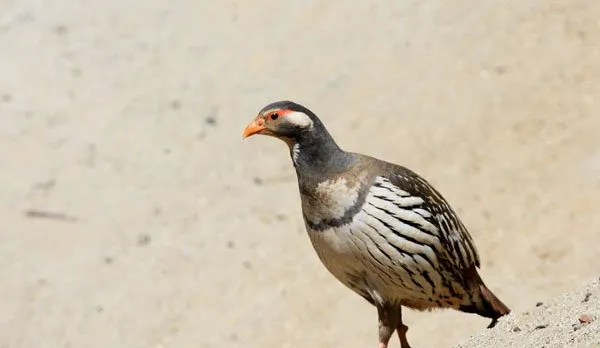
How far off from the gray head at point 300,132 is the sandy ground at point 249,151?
3486 mm

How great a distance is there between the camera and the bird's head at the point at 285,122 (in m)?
7.67

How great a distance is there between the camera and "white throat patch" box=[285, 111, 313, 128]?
7.67 meters

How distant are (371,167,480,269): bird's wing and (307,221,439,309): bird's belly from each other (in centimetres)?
24

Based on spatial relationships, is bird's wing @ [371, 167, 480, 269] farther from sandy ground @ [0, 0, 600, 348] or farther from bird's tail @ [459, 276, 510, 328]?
sandy ground @ [0, 0, 600, 348]

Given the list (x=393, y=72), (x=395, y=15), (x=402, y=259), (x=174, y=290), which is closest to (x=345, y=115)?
(x=393, y=72)

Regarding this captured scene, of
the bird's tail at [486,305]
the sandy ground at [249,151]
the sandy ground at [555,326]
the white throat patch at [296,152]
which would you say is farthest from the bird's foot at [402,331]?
the sandy ground at [249,151]

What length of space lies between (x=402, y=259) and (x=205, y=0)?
10.3 meters

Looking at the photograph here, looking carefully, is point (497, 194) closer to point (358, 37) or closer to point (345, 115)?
point (345, 115)

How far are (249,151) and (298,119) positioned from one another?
6562mm

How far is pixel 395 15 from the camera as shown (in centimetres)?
1571

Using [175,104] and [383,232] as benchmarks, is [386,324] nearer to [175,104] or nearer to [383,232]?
[383,232]

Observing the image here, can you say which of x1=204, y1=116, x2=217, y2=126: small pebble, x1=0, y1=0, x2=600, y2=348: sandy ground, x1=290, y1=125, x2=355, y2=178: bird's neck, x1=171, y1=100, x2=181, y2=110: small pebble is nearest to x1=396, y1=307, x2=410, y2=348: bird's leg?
x1=290, y1=125, x2=355, y2=178: bird's neck

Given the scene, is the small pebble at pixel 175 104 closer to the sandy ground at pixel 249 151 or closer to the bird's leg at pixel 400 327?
the sandy ground at pixel 249 151

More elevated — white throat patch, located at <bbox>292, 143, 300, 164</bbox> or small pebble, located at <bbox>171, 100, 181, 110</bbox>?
white throat patch, located at <bbox>292, 143, 300, 164</bbox>
